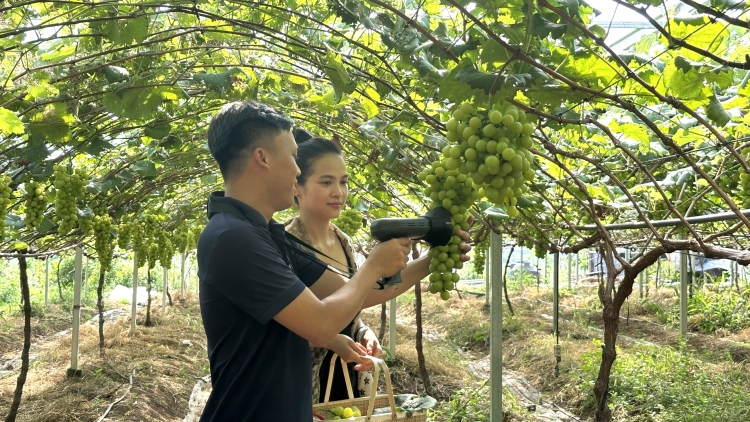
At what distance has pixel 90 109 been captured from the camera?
3754 mm

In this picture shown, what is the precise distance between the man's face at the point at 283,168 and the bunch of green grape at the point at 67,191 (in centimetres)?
311

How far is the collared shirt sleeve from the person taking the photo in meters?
1.55

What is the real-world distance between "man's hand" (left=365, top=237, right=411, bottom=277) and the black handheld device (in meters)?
0.02

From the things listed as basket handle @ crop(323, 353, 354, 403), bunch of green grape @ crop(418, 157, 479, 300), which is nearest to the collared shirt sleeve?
bunch of green grape @ crop(418, 157, 479, 300)

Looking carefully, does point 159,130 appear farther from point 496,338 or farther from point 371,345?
point 496,338

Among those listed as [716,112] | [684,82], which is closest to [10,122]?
[684,82]

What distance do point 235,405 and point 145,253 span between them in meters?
7.54

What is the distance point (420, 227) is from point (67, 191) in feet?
11.8

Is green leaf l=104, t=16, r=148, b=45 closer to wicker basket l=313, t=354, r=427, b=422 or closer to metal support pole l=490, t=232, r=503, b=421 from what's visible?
wicker basket l=313, t=354, r=427, b=422

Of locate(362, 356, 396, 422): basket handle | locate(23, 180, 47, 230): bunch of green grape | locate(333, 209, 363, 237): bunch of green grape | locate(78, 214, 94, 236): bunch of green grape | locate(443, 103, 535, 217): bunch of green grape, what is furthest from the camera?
locate(333, 209, 363, 237): bunch of green grape

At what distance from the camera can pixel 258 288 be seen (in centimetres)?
155

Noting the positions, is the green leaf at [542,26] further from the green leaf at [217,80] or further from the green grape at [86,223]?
the green grape at [86,223]

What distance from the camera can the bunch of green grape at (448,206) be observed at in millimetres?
1629

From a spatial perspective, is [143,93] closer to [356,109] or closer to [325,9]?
[325,9]
